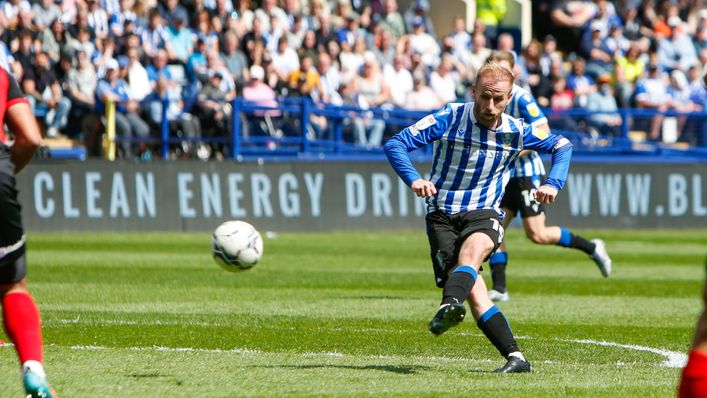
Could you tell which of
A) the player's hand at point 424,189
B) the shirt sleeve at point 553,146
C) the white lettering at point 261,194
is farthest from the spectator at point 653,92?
the player's hand at point 424,189

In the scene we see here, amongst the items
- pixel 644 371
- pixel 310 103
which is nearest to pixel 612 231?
pixel 310 103

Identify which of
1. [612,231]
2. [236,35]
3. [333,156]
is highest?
[236,35]

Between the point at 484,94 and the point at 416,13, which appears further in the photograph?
the point at 416,13

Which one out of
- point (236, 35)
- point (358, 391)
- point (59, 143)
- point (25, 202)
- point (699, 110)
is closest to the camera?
point (358, 391)

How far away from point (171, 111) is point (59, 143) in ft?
6.13

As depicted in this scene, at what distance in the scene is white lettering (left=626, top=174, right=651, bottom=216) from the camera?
24.4m

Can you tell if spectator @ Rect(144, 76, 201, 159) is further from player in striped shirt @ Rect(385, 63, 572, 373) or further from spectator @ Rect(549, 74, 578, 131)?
player in striped shirt @ Rect(385, 63, 572, 373)

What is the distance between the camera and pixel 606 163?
24172 millimetres

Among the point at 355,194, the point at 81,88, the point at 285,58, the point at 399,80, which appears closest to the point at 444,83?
the point at 399,80

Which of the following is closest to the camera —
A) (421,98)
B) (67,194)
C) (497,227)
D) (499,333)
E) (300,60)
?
(499,333)

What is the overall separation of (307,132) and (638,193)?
632 centimetres

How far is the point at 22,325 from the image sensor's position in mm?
6227

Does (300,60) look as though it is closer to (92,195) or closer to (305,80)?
(305,80)

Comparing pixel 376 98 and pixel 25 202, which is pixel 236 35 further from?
pixel 25 202
